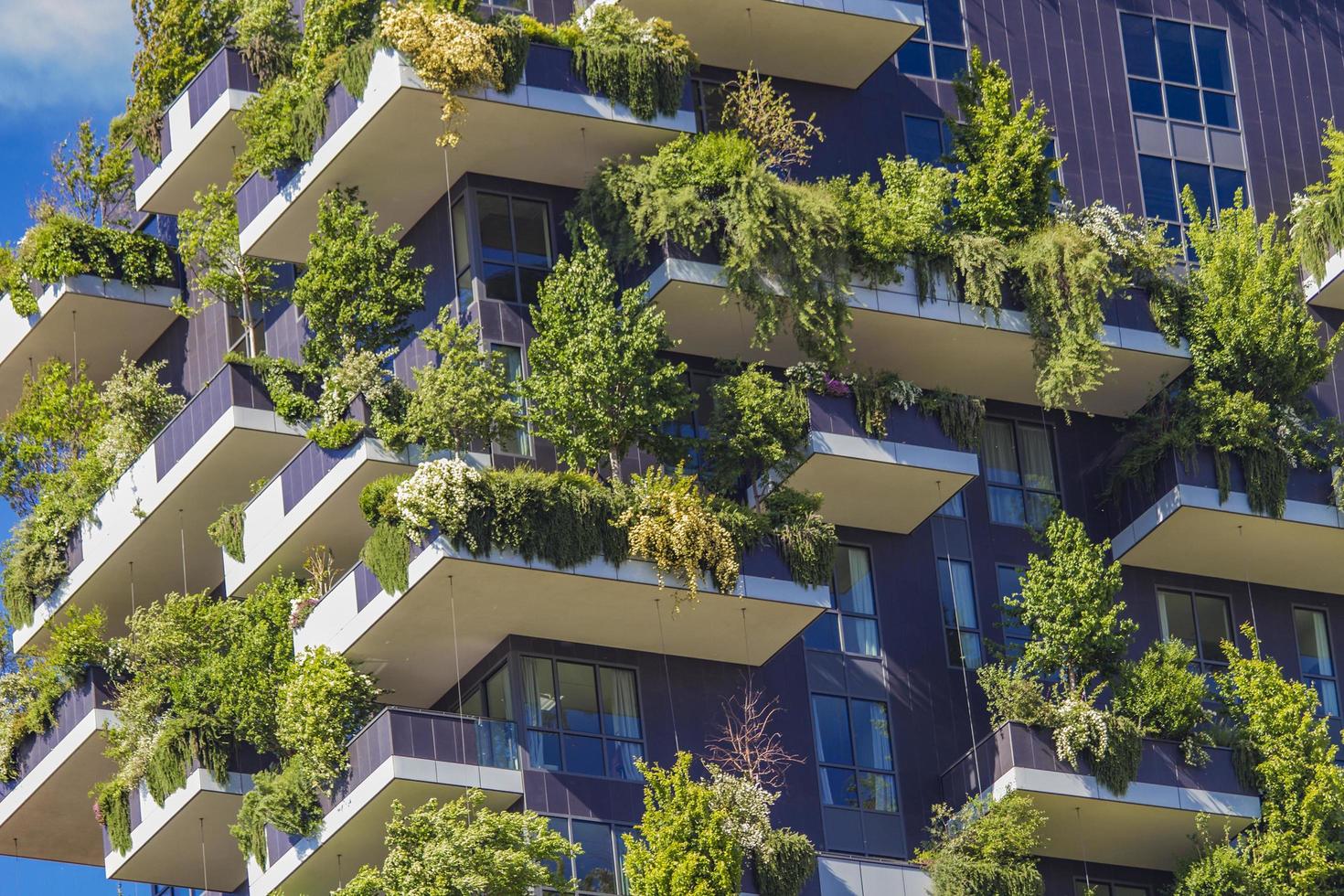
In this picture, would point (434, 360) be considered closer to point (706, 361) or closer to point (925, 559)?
point (706, 361)

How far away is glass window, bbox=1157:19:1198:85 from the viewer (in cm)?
6053

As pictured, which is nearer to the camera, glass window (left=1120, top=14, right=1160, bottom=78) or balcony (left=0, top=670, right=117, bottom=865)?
balcony (left=0, top=670, right=117, bottom=865)

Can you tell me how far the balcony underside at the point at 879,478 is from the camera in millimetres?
52719

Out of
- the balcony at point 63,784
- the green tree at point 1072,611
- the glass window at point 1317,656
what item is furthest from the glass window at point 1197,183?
the balcony at point 63,784

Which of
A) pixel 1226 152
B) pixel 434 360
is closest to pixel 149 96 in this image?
pixel 434 360

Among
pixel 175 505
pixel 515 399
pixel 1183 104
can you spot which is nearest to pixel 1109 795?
pixel 515 399

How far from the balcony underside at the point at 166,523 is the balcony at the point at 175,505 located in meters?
0.02

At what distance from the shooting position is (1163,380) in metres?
56.2

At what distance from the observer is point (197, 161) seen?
58.5 metres

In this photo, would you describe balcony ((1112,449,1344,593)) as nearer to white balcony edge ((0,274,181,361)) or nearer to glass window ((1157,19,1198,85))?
glass window ((1157,19,1198,85))

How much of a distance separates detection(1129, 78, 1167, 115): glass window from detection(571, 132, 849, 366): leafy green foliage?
9323 millimetres

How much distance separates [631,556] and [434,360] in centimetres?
490

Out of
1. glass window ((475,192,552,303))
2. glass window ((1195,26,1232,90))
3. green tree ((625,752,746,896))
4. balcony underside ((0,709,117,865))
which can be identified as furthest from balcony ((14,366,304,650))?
glass window ((1195,26,1232,90))

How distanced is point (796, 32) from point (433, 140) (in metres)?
7.10
